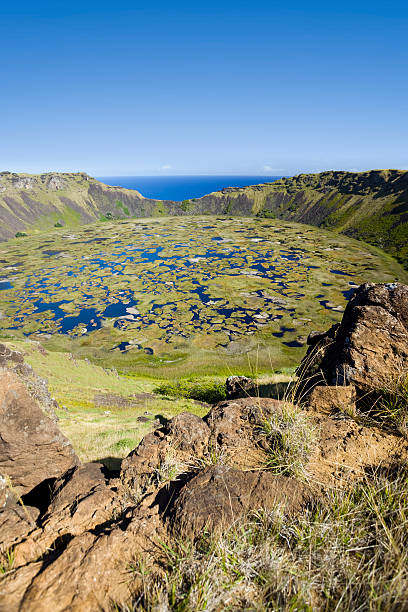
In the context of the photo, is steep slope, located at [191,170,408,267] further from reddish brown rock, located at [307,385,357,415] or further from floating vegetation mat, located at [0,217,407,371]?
reddish brown rock, located at [307,385,357,415]

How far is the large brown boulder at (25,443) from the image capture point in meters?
7.84

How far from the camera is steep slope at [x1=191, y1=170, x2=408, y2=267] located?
385 ft


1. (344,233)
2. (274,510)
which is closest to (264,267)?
(344,233)

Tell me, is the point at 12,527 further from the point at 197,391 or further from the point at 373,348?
the point at 197,391

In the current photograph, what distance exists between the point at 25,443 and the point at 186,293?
204 ft

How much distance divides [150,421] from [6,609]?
55.5 ft

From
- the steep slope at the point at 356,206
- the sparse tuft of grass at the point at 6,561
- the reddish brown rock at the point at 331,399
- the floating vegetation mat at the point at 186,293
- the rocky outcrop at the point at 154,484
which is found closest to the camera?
the rocky outcrop at the point at 154,484

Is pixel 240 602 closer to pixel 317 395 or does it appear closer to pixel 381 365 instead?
pixel 317 395

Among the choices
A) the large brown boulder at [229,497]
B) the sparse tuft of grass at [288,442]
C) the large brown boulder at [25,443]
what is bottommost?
the large brown boulder at [25,443]

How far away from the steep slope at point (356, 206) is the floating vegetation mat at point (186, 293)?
11.1m

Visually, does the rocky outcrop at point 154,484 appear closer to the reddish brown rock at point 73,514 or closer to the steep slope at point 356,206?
the reddish brown rock at point 73,514

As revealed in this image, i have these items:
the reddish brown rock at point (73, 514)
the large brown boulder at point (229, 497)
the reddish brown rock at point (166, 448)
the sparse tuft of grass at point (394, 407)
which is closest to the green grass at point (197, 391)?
the reddish brown rock at point (166, 448)

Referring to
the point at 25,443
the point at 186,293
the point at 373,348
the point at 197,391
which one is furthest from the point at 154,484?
the point at 186,293

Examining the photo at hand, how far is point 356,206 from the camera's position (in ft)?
484
